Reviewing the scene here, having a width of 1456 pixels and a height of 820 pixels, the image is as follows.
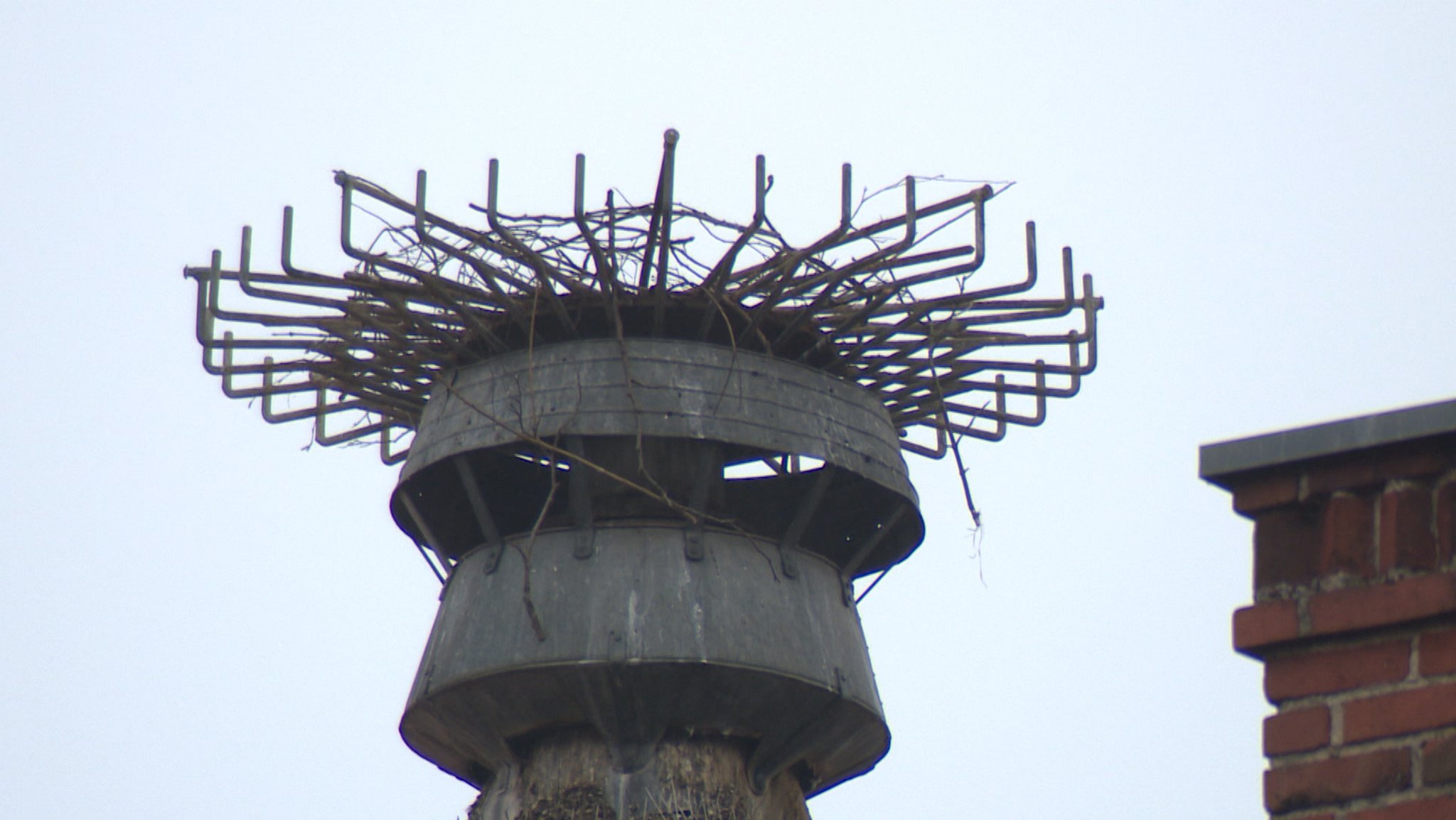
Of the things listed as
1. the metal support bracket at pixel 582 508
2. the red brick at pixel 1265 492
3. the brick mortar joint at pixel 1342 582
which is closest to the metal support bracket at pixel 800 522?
the metal support bracket at pixel 582 508

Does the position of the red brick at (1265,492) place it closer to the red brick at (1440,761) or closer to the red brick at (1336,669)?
the red brick at (1336,669)

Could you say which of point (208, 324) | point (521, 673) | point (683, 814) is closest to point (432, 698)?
point (521, 673)

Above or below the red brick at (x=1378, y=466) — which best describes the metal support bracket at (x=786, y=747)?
below

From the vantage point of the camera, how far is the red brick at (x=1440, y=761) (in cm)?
471

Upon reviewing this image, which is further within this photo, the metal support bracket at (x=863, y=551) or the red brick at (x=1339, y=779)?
the metal support bracket at (x=863, y=551)

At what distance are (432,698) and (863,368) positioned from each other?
2667 millimetres

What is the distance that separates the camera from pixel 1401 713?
15.9 feet

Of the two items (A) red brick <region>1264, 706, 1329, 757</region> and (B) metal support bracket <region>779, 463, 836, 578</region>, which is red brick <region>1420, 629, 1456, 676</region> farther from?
(B) metal support bracket <region>779, 463, 836, 578</region>

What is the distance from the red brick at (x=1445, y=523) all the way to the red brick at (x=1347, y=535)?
0.15 m

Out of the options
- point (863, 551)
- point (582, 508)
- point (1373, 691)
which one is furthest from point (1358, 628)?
point (863, 551)

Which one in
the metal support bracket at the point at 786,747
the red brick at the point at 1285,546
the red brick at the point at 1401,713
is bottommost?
the metal support bracket at the point at 786,747

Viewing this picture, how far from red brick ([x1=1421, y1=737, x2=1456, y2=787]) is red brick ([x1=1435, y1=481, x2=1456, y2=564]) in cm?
42

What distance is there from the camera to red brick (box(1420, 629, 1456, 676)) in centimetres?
485

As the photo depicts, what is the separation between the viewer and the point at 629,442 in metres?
10.9
